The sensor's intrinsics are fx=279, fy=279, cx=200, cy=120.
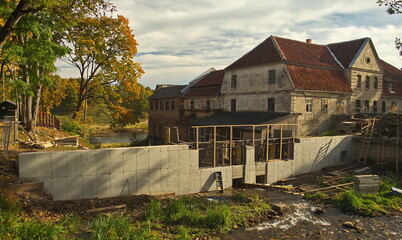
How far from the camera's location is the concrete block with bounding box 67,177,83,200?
1326cm

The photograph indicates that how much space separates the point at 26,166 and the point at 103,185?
3.50 meters

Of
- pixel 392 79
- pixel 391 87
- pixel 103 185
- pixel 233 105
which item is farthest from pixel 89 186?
pixel 392 79

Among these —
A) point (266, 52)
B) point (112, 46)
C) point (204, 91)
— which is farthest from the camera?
point (204, 91)

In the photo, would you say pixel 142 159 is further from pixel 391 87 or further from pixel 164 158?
pixel 391 87

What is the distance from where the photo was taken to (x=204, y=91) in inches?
1396

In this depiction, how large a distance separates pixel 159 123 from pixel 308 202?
95.6 feet

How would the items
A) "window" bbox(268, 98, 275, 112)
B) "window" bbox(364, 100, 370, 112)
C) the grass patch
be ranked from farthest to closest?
"window" bbox(364, 100, 370, 112) → "window" bbox(268, 98, 275, 112) → the grass patch

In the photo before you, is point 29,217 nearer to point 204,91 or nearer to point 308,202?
point 308,202

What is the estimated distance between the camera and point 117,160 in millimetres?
14195

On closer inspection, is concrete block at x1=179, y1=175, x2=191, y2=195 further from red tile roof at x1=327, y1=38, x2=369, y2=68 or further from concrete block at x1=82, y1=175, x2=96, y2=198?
red tile roof at x1=327, y1=38, x2=369, y2=68

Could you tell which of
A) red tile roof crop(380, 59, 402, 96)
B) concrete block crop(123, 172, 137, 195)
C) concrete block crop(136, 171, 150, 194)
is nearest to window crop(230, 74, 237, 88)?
red tile roof crop(380, 59, 402, 96)

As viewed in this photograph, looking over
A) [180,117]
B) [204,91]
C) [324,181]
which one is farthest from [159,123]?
[324,181]

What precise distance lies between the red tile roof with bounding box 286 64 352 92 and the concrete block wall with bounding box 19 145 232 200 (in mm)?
12863

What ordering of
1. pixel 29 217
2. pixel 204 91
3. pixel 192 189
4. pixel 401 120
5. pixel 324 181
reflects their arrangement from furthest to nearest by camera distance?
pixel 204 91
pixel 401 120
pixel 324 181
pixel 192 189
pixel 29 217
